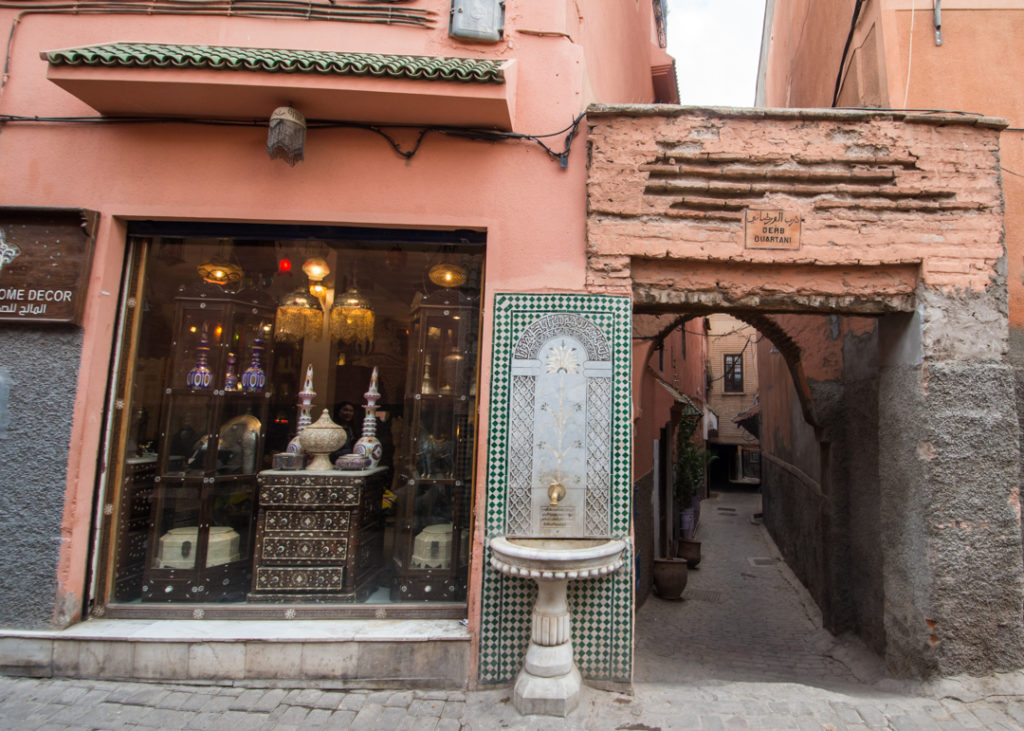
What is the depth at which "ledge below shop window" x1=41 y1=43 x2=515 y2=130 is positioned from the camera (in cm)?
353

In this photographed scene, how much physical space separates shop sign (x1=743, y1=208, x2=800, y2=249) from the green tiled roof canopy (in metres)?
2.06

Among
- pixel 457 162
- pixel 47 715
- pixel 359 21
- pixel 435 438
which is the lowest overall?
pixel 47 715

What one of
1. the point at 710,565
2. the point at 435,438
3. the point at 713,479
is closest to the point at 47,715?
the point at 435,438

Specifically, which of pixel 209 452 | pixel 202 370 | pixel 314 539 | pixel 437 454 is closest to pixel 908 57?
pixel 437 454

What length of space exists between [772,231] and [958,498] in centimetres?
222

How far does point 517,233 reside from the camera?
3943 mm

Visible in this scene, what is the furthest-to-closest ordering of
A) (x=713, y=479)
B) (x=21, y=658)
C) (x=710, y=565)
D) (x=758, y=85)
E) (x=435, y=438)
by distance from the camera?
1. (x=713, y=479)
2. (x=758, y=85)
3. (x=710, y=565)
4. (x=435, y=438)
5. (x=21, y=658)

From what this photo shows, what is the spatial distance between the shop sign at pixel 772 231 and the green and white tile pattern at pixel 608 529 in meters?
1.06

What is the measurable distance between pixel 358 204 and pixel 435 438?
1833 mm

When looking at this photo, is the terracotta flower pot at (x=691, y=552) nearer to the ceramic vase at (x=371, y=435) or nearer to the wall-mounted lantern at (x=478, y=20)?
the ceramic vase at (x=371, y=435)

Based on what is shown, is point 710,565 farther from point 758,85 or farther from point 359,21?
point 758,85

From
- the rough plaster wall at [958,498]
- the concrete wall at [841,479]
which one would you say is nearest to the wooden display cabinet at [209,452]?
the rough plaster wall at [958,498]

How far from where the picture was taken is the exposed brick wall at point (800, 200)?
394 centimetres

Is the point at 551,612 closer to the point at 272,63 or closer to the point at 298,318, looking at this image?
the point at 298,318
